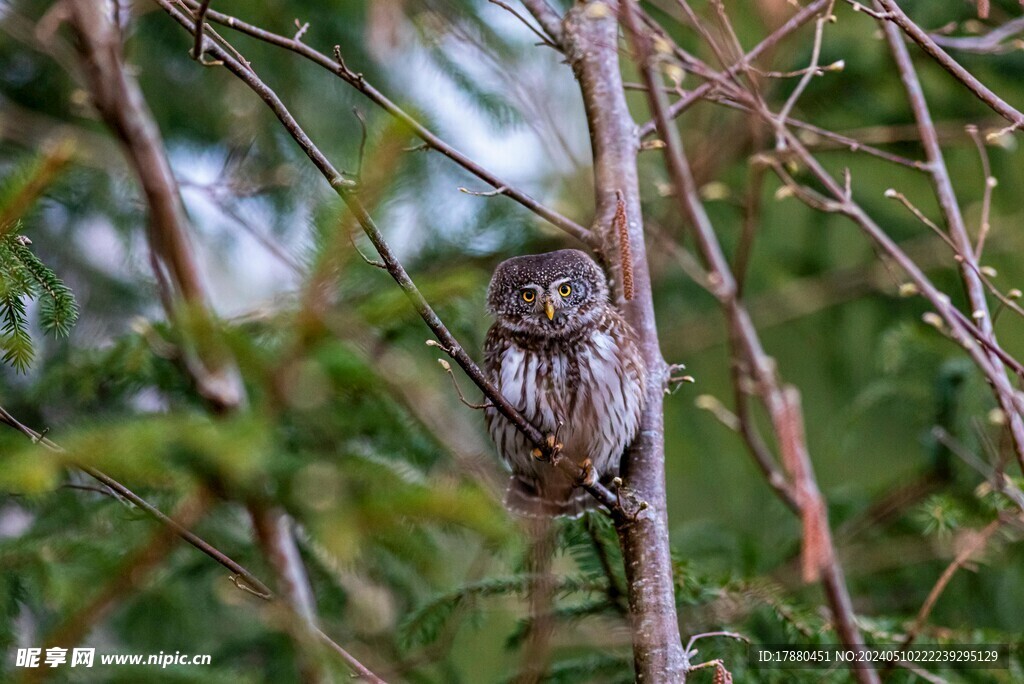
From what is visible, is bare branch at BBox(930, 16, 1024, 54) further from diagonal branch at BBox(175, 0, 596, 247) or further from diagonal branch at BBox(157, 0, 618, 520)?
diagonal branch at BBox(157, 0, 618, 520)

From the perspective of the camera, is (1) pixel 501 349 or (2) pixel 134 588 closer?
(2) pixel 134 588

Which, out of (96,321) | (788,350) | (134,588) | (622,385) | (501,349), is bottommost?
(134,588)

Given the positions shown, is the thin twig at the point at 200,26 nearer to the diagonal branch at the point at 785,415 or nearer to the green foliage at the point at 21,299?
the green foliage at the point at 21,299

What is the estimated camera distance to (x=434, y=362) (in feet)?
12.0

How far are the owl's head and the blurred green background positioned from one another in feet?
0.68

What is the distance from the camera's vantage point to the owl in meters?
3.39

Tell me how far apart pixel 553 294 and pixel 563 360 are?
24cm

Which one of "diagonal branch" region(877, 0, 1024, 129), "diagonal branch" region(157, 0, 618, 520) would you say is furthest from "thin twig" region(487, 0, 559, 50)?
"diagonal branch" region(877, 0, 1024, 129)

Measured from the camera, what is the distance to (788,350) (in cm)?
548

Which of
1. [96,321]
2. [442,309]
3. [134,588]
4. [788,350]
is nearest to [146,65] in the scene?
[96,321]

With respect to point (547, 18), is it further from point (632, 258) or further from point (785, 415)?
Result: point (785, 415)

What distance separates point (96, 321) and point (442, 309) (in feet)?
8.48

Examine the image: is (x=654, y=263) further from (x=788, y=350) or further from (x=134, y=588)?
(x=134, y=588)

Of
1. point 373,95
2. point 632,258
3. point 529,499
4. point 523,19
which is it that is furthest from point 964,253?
point 529,499
